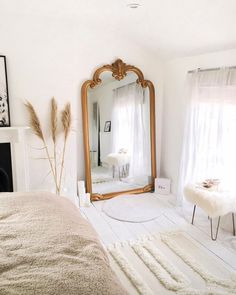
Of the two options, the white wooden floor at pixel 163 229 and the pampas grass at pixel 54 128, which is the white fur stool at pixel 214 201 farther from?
the pampas grass at pixel 54 128

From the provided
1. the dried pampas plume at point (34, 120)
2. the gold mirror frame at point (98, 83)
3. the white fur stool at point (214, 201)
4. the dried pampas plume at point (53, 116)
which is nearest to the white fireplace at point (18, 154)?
the dried pampas plume at point (34, 120)

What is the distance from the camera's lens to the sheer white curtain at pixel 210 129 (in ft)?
8.11

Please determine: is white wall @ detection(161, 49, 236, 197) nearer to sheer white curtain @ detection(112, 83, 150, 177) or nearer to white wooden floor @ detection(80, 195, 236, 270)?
sheer white curtain @ detection(112, 83, 150, 177)

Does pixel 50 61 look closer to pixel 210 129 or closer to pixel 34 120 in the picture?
pixel 34 120

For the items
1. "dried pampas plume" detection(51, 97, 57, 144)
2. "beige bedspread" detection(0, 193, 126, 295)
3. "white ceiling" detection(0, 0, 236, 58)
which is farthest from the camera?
"dried pampas plume" detection(51, 97, 57, 144)

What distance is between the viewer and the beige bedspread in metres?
0.92

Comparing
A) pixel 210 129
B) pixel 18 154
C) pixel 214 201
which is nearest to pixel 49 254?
pixel 214 201

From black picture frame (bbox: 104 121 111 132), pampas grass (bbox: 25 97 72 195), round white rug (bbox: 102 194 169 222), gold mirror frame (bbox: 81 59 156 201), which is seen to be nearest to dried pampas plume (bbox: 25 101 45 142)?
pampas grass (bbox: 25 97 72 195)

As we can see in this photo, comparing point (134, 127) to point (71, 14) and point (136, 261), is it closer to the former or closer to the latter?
point (71, 14)

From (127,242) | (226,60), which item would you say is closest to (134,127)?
(226,60)

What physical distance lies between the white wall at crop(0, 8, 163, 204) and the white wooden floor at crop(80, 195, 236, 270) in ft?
1.99

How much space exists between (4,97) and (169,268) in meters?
2.30

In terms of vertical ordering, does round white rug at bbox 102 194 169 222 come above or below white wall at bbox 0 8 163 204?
below

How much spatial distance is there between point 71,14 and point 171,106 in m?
1.72
